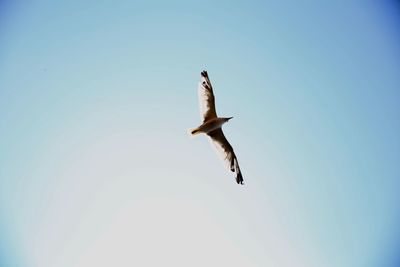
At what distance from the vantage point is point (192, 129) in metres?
11.1

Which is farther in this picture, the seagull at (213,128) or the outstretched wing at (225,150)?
the outstretched wing at (225,150)

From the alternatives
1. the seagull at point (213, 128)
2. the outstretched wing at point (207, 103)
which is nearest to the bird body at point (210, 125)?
the seagull at point (213, 128)

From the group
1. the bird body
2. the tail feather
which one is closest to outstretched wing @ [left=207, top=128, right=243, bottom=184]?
the bird body

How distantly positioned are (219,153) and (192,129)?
1.62 meters

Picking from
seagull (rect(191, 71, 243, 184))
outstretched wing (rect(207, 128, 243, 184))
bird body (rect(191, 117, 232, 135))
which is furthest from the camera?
outstretched wing (rect(207, 128, 243, 184))

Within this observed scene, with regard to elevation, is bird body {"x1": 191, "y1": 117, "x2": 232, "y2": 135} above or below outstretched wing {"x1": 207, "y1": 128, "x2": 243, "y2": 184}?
above

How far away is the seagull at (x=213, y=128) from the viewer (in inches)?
434

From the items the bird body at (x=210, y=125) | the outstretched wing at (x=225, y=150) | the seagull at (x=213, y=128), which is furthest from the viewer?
the outstretched wing at (x=225, y=150)

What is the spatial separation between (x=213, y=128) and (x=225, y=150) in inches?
43.7

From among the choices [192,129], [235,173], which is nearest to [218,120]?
[192,129]

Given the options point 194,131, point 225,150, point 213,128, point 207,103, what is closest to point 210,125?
point 213,128

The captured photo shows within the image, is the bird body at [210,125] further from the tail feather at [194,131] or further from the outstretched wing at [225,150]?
the outstretched wing at [225,150]

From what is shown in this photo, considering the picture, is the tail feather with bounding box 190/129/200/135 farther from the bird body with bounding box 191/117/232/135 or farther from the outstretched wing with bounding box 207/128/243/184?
the outstretched wing with bounding box 207/128/243/184

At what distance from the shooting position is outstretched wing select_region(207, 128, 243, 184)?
11234 millimetres
